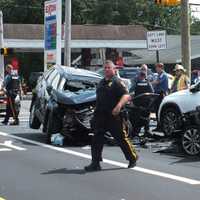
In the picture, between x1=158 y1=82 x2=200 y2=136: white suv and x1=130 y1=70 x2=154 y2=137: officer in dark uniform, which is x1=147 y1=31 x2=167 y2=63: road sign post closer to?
x1=130 y1=70 x2=154 y2=137: officer in dark uniform

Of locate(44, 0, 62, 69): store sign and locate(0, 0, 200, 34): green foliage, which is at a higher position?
locate(0, 0, 200, 34): green foliage

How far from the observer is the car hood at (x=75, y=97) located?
1415 centimetres

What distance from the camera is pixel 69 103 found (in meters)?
14.1

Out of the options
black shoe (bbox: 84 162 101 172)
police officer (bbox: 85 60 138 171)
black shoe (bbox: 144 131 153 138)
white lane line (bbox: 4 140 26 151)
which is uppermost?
police officer (bbox: 85 60 138 171)

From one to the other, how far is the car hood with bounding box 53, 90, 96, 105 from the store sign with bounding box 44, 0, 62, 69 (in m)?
13.8

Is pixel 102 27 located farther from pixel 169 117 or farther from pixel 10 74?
pixel 169 117

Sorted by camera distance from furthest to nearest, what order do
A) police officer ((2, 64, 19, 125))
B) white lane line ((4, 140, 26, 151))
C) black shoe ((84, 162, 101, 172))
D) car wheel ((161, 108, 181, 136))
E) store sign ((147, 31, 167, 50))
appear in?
store sign ((147, 31, 167, 50)), police officer ((2, 64, 19, 125)), car wheel ((161, 108, 181, 136)), white lane line ((4, 140, 26, 151)), black shoe ((84, 162, 101, 172))

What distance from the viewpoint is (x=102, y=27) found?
5184 cm

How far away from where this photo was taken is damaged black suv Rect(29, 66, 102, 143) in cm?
1423

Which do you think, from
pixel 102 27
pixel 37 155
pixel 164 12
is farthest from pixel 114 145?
pixel 164 12

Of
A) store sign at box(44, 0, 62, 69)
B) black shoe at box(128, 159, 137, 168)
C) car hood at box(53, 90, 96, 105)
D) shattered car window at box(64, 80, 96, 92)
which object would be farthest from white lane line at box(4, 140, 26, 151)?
store sign at box(44, 0, 62, 69)

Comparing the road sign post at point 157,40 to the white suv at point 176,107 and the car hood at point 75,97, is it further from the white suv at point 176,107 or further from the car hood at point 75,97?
the car hood at point 75,97

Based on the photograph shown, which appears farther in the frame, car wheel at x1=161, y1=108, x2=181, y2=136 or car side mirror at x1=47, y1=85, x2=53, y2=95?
car side mirror at x1=47, y1=85, x2=53, y2=95

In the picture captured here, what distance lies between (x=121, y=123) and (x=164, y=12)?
234 ft
